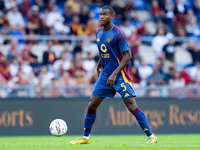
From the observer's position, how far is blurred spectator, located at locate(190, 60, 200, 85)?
612 inches

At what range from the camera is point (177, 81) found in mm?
15461

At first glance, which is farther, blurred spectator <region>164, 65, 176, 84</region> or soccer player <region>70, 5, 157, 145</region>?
blurred spectator <region>164, 65, 176, 84</region>

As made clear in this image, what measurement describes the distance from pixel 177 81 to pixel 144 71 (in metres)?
1.07

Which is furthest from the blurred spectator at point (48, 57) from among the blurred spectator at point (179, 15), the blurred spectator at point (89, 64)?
the blurred spectator at point (179, 15)

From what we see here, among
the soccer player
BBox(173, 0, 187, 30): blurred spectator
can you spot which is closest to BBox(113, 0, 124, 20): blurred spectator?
BBox(173, 0, 187, 30): blurred spectator

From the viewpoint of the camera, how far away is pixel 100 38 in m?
8.58

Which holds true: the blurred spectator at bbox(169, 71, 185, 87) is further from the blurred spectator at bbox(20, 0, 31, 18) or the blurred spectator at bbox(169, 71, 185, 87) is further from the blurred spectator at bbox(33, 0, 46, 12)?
the blurred spectator at bbox(20, 0, 31, 18)

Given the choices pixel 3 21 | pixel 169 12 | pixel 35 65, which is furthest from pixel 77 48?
pixel 169 12

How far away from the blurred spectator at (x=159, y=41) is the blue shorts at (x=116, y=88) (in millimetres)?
8110

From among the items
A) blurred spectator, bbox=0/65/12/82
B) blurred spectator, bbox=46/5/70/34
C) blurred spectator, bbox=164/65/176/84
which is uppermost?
blurred spectator, bbox=46/5/70/34

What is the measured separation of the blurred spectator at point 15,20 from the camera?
16094 mm

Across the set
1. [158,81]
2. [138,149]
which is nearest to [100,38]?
[138,149]

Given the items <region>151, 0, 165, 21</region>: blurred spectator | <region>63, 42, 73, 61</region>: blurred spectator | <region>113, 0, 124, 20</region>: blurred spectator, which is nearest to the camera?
<region>63, 42, 73, 61</region>: blurred spectator

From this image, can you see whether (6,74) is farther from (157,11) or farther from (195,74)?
(157,11)
